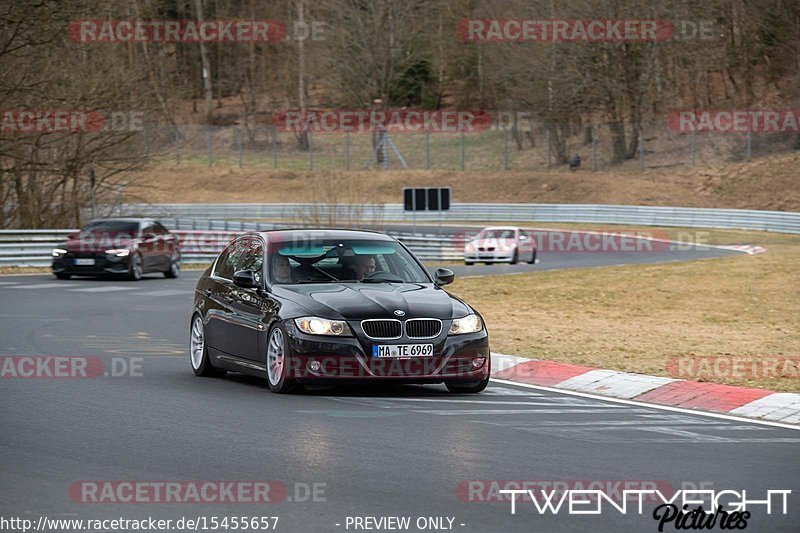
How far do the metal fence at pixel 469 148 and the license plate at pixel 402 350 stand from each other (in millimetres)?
53266

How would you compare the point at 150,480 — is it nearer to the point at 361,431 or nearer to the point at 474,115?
the point at 361,431

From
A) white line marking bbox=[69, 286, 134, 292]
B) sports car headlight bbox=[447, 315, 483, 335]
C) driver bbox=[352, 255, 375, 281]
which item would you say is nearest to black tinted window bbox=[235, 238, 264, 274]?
driver bbox=[352, 255, 375, 281]

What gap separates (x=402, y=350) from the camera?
11.8 m

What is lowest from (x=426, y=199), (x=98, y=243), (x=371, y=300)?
(x=426, y=199)

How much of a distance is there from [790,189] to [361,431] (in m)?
54.2

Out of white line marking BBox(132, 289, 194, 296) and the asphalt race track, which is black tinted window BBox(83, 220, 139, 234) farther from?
the asphalt race track

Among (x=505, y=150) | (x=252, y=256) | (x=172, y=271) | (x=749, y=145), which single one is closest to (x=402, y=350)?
(x=252, y=256)

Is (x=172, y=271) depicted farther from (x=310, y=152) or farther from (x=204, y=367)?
(x=310, y=152)

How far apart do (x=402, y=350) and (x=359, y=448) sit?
8.71ft

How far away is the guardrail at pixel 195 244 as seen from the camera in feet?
122

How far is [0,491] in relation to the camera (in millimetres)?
7492

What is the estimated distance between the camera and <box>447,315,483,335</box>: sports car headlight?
12.1 metres

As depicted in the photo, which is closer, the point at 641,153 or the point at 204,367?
the point at 204,367

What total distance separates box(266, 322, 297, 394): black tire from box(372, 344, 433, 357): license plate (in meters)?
0.80
